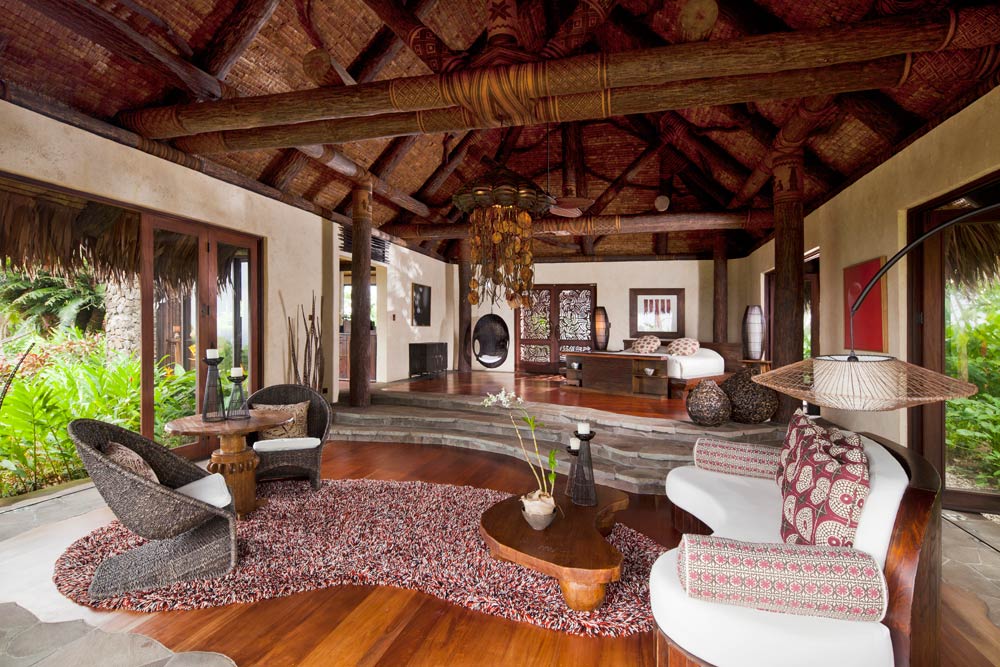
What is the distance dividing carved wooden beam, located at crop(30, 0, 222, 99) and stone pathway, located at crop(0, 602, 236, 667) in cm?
322

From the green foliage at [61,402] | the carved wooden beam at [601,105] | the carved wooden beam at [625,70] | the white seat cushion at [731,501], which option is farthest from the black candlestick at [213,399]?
the white seat cushion at [731,501]

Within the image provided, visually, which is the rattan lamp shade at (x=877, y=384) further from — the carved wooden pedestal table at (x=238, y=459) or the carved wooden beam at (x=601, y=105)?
the carved wooden pedestal table at (x=238, y=459)

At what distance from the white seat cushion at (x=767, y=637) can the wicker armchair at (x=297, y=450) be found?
2832 millimetres

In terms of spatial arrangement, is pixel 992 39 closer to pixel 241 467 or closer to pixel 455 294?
pixel 241 467

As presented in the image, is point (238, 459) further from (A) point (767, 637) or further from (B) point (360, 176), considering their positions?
(B) point (360, 176)

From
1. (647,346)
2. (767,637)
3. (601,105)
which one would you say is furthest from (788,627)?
(647,346)

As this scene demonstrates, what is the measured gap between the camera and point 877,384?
179 centimetres

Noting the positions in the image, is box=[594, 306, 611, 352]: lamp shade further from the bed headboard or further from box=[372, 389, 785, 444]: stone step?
box=[372, 389, 785, 444]: stone step

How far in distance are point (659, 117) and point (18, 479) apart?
25.8 feet

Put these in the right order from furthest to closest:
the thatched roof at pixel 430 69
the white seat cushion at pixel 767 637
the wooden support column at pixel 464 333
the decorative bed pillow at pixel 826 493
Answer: the wooden support column at pixel 464 333 → the thatched roof at pixel 430 69 → the decorative bed pillow at pixel 826 493 → the white seat cushion at pixel 767 637

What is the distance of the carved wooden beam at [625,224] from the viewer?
6883 millimetres

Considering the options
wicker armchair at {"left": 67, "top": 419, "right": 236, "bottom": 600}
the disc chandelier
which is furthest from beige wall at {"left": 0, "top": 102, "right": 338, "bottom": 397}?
the disc chandelier

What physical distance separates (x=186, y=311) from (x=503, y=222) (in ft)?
9.90

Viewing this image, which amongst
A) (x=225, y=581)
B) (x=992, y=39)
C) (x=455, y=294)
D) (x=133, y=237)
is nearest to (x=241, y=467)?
Result: (x=225, y=581)
